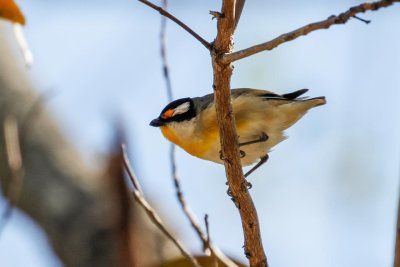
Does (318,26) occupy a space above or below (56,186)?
above

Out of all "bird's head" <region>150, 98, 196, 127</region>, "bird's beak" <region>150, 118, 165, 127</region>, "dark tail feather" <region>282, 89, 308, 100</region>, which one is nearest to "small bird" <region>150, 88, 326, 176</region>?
"dark tail feather" <region>282, 89, 308, 100</region>

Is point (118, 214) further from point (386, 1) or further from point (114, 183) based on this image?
point (386, 1)

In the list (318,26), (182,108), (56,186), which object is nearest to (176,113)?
(182,108)

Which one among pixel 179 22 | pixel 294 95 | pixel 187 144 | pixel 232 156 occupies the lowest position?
pixel 187 144

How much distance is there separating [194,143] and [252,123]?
347 millimetres

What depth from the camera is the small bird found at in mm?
3889

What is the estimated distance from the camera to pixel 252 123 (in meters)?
3.88

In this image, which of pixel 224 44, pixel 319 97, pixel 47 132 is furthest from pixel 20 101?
pixel 224 44

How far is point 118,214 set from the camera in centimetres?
124

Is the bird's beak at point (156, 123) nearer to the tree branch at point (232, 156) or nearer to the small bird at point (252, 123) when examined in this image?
the small bird at point (252, 123)

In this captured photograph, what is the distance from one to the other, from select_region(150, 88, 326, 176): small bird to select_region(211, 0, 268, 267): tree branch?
1.07m

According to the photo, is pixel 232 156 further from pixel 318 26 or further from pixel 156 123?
pixel 156 123

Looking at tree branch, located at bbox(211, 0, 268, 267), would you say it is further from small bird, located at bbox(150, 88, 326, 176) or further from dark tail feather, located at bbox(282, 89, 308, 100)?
dark tail feather, located at bbox(282, 89, 308, 100)

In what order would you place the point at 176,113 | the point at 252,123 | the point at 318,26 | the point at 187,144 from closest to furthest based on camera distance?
1. the point at 318,26
2. the point at 252,123
3. the point at 187,144
4. the point at 176,113
